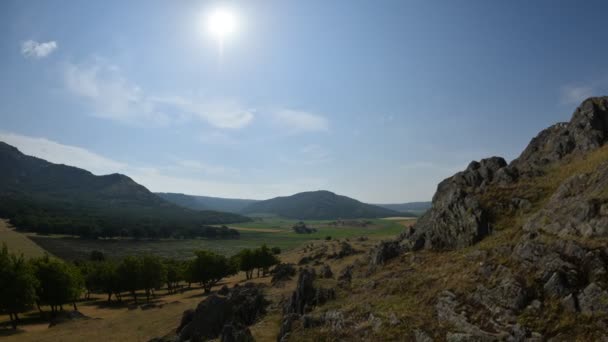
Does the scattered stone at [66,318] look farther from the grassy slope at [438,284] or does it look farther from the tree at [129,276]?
the grassy slope at [438,284]

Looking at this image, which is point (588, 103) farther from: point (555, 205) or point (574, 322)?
point (574, 322)

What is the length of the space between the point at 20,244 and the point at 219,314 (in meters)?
180

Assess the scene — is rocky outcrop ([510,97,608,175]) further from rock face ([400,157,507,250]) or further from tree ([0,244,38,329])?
tree ([0,244,38,329])

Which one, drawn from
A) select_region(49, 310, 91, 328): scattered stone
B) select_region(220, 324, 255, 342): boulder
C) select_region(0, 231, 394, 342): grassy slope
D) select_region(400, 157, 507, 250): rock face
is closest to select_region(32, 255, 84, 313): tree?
select_region(0, 231, 394, 342): grassy slope

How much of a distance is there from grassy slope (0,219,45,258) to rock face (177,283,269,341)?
135 meters

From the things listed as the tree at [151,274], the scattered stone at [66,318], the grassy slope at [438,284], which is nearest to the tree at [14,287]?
the scattered stone at [66,318]

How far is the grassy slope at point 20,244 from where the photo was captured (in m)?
140

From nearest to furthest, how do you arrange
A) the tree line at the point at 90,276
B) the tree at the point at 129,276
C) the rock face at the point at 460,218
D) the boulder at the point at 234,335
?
the boulder at the point at 234,335, the rock face at the point at 460,218, the tree line at the point at 90,276, the tree at the point at 129,276

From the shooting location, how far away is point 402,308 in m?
25.9

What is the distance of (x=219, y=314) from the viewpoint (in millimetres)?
39594

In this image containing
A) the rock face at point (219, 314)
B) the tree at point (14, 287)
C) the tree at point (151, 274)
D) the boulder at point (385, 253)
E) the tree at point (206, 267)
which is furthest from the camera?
the tree at point (206, 267)

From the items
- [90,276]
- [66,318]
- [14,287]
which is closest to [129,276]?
[90,276]

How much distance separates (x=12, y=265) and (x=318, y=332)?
61471mm

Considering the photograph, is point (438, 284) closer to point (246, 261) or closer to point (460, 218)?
point (460, 218)
